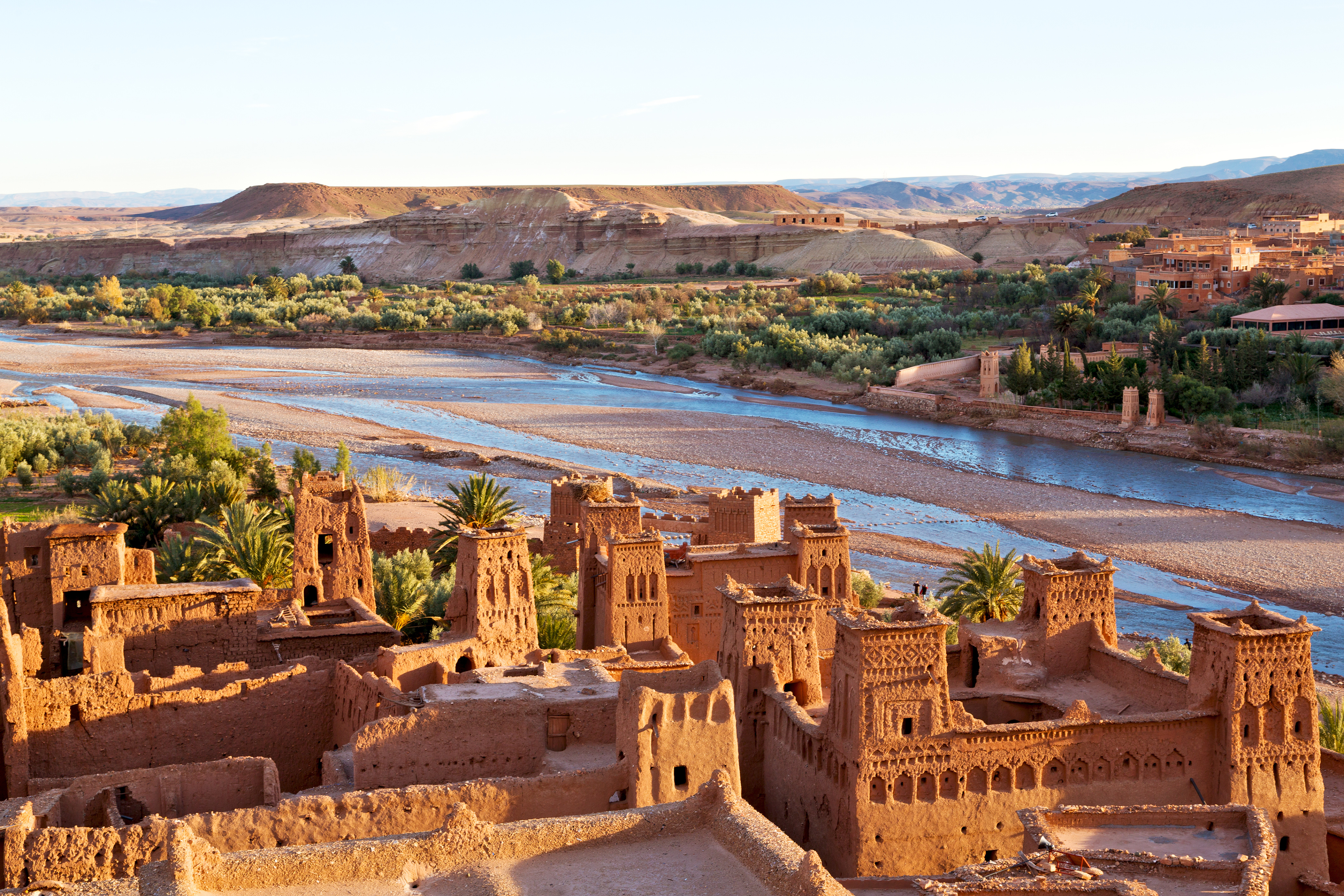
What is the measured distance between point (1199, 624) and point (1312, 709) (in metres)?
1.53

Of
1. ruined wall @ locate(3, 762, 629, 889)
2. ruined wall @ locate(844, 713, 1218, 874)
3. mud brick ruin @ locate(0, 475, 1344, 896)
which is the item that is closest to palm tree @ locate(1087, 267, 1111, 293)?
mud brick ruin @ locate(0, 475, 1344, 896)

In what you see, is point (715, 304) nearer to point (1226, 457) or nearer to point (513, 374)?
point (513, 374)

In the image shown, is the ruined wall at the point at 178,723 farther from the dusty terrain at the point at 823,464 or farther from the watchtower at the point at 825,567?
the dusty terrain at the point at 823,464

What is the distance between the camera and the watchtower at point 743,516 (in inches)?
942

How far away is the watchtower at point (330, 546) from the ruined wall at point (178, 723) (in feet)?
16.2

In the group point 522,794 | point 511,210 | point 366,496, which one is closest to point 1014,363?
point 366,496

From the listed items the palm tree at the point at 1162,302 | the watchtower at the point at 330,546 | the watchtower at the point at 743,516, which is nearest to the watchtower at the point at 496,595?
the watchtower at the point at 330,546

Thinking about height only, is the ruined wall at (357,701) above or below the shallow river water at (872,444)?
above

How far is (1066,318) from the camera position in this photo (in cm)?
6569

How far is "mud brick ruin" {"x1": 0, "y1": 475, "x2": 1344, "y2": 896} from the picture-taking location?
38.0ft

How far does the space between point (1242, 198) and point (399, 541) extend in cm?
11661

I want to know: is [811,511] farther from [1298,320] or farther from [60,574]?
[1298,320]

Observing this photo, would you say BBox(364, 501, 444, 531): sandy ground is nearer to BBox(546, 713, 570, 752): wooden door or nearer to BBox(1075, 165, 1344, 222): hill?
BBox(546, 713, 570, 752): wooden door

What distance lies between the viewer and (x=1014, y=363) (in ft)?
192
